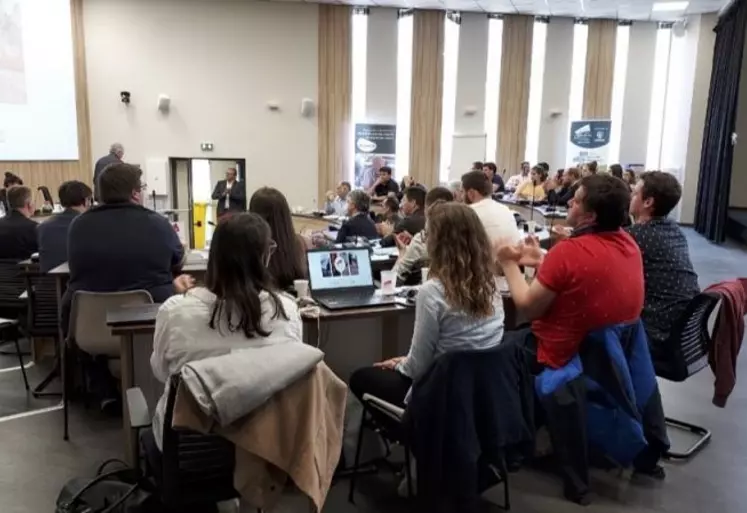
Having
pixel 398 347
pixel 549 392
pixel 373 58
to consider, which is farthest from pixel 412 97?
pixel 549 392

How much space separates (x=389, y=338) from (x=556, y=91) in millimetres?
9376

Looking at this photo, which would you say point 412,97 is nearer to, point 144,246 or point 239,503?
point 144,246

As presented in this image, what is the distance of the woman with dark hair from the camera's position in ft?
9.73

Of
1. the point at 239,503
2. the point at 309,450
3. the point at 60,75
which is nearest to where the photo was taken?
the point at 309,450

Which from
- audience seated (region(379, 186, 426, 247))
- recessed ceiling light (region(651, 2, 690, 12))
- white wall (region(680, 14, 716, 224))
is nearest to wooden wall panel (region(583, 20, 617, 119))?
recessed ceiling light (region(651, 2, 690, 12))

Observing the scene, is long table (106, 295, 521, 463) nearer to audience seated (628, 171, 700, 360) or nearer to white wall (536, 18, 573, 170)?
audience seated (628, 171, 700, 360)

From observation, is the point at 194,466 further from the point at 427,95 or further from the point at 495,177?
the point at 427,95

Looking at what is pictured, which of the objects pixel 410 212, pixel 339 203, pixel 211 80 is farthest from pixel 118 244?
pixel 211 80

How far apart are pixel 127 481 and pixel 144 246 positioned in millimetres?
1076

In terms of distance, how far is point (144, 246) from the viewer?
310 cm

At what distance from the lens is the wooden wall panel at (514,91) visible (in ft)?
37.1

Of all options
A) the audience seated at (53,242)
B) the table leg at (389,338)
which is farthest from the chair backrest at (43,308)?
the table leg at (389,338)

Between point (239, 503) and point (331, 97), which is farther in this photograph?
point (331, 97)

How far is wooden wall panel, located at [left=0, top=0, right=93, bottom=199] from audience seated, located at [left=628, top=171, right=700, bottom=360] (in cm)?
853
